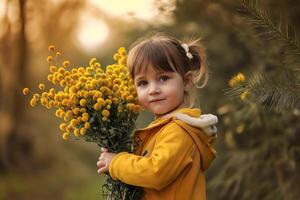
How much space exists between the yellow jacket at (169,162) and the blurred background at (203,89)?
1.60ft

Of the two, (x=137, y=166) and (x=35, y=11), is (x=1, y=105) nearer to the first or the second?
(x=35, y=11)

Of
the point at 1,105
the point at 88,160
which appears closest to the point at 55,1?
the point at 1,105

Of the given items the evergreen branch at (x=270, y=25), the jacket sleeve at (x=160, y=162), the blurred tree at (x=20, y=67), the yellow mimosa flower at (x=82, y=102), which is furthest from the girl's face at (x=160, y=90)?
the blurred tree at (x=20, y=67)

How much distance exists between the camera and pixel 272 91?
3184 millimetres

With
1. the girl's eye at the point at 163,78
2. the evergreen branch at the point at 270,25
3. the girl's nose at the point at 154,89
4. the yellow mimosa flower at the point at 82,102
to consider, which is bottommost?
the yellow mimosa flower at the point at 82,102

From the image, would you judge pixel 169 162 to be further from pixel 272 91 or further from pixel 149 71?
pixel 272 91

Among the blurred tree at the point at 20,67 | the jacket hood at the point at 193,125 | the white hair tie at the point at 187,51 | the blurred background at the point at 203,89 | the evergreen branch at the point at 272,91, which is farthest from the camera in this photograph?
the blurred tree at the point at 20,67

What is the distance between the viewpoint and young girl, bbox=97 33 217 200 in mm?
2596

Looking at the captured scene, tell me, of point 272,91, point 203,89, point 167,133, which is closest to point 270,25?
point 272,91

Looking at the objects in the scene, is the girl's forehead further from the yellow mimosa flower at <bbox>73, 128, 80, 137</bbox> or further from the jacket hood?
the yellow mimosa flower at <bbox>73, 128, 80, 137</bbox>

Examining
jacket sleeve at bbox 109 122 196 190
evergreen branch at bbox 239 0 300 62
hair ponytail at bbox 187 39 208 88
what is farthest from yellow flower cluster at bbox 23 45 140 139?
evergreen branch at bbox 239 0 300 62

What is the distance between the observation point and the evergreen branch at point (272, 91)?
311 cm

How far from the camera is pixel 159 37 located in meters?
2.93

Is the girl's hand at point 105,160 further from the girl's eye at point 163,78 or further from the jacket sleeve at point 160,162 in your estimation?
the girl's eye at point 163,78
